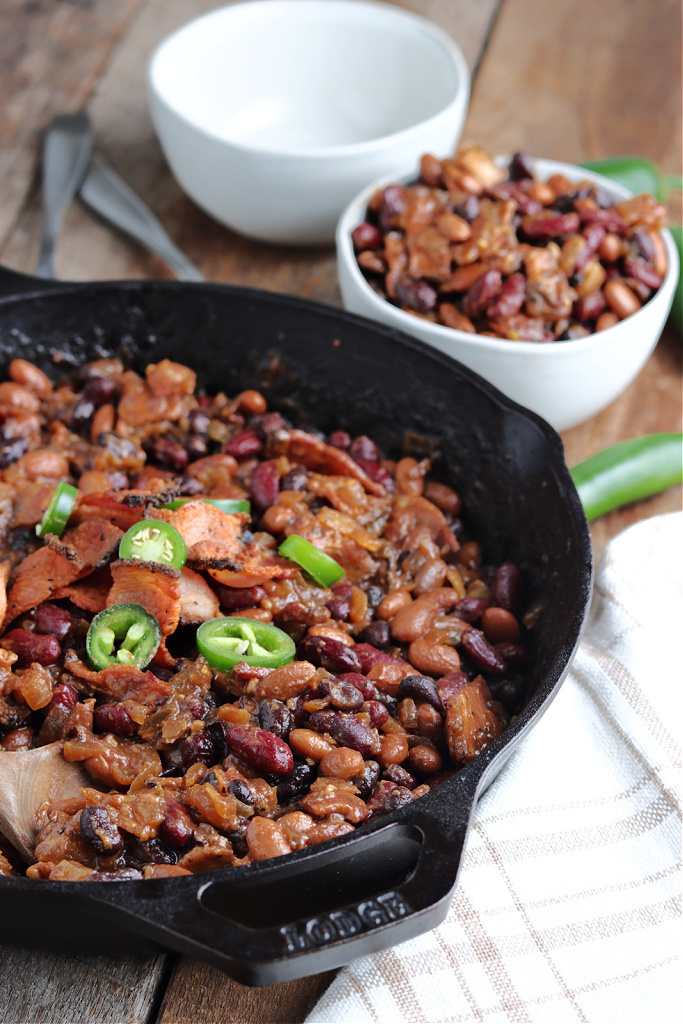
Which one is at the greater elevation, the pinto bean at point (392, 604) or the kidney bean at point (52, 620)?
the pinto bean at point (392, 604)

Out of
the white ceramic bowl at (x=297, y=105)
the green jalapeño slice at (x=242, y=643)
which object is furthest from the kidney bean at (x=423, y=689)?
the white ceramic bowl at (x=297, y=105)

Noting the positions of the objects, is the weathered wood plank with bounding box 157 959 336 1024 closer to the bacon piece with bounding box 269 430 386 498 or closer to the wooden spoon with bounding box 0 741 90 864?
the wooden spoon with bounding box 0 741 90 864

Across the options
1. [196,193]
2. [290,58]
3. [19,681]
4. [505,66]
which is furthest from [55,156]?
[19,681]

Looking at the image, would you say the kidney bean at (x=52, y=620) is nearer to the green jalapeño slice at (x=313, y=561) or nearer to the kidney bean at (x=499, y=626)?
A: the green jalapeño slice at (x=313, y=561)

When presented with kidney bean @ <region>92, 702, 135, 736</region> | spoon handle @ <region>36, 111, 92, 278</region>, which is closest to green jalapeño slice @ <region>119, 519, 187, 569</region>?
kidney bean @ <region>92, 702, 135, 736</region>

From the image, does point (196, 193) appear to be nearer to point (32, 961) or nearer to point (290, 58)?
point (290, 58)
